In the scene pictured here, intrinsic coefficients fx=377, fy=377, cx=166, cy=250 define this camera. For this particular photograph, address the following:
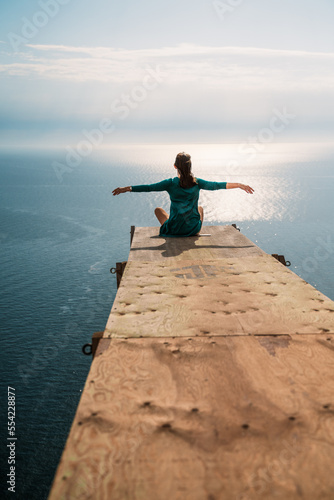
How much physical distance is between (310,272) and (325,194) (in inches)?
3375

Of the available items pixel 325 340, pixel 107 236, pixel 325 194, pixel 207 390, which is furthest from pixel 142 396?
pixel 325 194

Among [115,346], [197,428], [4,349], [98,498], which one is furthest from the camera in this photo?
[4,349]

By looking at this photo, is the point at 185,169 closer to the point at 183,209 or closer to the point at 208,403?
the point at 183,209

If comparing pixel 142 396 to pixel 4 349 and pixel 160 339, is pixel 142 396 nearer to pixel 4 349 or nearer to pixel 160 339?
pixel 160 339

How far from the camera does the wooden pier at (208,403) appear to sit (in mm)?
2574

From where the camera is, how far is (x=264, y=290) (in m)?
6.36

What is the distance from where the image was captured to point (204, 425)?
307 cm

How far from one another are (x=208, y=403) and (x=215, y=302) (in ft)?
8.29

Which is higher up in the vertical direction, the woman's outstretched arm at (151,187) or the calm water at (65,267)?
the woman's outstretched arm at (151,187)

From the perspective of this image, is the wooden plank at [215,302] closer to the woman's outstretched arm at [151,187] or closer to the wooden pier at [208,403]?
the wooden pier at [208,403]

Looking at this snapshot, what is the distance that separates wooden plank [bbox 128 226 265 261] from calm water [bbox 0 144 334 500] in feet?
155

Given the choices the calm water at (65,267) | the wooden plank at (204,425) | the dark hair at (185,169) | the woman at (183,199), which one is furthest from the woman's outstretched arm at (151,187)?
the calm water at (65,267)

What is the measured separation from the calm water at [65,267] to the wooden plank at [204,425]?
52.6m

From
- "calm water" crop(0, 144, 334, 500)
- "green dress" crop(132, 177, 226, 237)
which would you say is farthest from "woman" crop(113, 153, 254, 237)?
"calm water" crop(0, 144, 334, 500)
